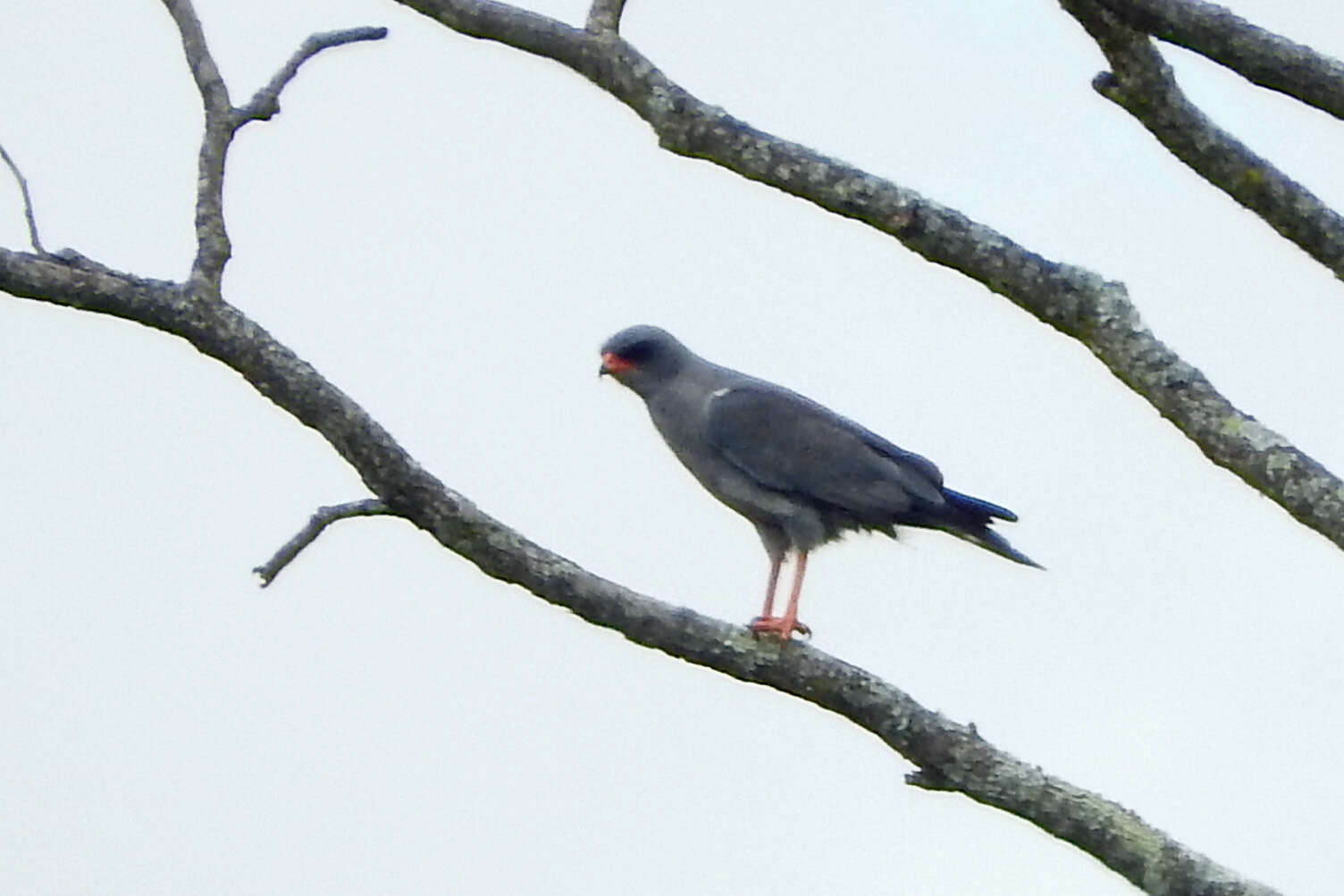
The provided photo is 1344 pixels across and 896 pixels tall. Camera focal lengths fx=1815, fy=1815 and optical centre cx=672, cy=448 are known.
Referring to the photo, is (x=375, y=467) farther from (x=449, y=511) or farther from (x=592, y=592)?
(x=592, y=592)

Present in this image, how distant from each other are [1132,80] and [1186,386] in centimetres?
64

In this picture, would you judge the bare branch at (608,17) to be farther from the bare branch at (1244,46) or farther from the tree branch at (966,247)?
the bare branch at (1244,46)

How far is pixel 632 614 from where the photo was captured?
3906 millimetres

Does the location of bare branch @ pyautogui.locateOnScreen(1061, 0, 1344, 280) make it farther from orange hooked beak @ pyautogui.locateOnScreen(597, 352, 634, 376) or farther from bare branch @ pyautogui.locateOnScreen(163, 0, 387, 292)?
orange hooked beak @ pyautogui.locateOnScreen(597, 352, 634, 376)

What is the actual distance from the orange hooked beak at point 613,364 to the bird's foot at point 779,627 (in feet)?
4.89

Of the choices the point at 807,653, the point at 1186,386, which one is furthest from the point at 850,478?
the point at 1186,386

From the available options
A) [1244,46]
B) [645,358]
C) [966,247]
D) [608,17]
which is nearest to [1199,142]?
[1244,46]

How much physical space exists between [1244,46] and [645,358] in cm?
323

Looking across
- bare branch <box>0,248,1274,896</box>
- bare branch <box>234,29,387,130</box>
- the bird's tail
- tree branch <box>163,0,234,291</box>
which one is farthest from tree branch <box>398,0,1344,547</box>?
the bird's tail

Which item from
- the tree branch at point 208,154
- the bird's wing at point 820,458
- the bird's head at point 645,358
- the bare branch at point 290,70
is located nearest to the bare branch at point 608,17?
the bare branch at point 290,70

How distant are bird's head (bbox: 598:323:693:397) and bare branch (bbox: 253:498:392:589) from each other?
2.76m

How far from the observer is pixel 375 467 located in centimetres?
380

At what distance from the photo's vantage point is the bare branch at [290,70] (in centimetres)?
425

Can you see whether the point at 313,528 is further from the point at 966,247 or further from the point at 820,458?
the point at 820,458
